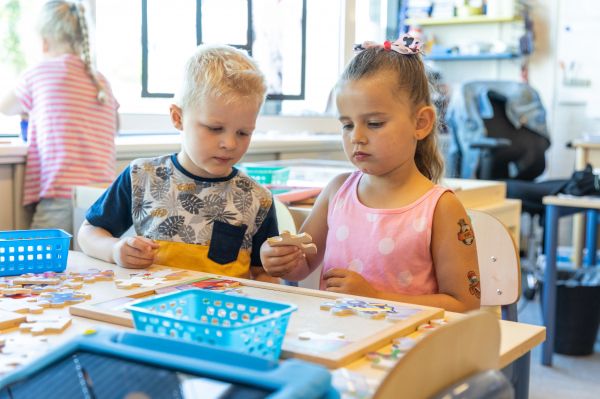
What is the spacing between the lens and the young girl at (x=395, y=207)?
140 cm

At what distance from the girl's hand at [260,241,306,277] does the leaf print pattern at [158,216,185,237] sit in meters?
0.27

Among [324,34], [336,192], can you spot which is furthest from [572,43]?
[336,192]

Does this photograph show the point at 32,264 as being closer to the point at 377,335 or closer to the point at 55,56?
the point at 377,335

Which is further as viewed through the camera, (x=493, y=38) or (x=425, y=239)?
(x=493, y=38)

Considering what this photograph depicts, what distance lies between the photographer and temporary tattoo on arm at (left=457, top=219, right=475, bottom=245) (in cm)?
141

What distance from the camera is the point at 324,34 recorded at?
13.3ft

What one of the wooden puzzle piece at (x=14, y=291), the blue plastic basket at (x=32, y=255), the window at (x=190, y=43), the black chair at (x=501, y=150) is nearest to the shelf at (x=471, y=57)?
the black chair at (x=501, y=150)

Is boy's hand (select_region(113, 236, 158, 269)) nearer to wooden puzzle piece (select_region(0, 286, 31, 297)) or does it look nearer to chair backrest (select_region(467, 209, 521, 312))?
wooden puzzle piece (select_region(0, 286, 31, 297))

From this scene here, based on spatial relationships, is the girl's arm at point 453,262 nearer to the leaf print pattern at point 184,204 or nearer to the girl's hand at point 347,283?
the girl's hand at point 347,283

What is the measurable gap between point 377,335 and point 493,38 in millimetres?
5055

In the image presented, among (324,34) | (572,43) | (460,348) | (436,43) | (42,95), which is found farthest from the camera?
(436,43)

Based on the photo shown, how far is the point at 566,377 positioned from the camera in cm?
301

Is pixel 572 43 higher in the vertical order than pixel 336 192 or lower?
higher

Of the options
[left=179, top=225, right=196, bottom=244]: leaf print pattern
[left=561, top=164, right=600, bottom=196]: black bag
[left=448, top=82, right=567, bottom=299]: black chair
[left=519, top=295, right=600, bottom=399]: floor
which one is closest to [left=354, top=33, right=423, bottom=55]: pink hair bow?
[left=179, top=225, right=196, bottom=244]: leaf print pattern
